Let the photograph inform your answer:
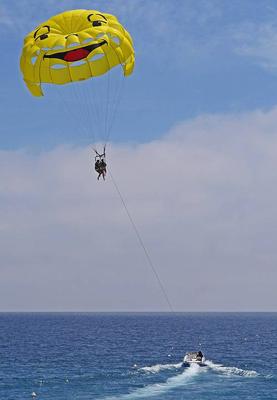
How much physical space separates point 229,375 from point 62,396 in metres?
20.0

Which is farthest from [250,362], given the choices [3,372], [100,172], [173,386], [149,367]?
[100,172]

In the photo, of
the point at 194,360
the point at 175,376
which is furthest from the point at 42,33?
the point at 194,360

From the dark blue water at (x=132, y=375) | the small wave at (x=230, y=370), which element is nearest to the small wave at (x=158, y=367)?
the dark blue water at (x=132, y=375)

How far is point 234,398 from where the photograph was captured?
154 feet

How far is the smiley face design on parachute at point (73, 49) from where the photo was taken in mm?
35344

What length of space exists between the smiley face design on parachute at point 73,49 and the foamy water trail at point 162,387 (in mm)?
26242

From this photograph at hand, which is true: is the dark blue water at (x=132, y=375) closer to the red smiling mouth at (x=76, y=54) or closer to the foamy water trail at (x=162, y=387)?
the foamy water trail at (x=162, y=387)

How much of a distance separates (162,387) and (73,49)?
31.5 m

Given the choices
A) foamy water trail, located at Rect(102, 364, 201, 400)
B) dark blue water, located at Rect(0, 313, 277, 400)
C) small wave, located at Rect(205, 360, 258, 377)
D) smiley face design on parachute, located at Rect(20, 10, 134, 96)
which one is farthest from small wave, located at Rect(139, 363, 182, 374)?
smiley face design on parachute, located at Rect(20, 10, 134, 96)

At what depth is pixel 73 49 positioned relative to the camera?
35.2 meters

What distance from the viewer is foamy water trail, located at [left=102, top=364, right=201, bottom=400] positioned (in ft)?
155

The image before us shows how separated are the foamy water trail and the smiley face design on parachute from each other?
26242mm

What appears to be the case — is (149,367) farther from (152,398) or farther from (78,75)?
(78,75)

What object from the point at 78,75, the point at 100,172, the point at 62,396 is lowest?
the point at 62,396
